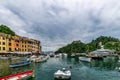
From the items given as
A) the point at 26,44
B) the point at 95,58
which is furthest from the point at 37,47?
the point at 95,58

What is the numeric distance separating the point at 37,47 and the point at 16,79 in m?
132

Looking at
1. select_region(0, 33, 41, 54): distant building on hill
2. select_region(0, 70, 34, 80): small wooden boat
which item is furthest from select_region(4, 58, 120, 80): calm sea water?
select_region(0, 33, 41, 54): distant building on hill

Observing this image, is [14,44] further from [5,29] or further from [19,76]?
[19,76]

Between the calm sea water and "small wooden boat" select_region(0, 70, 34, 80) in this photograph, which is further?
the calm sea water

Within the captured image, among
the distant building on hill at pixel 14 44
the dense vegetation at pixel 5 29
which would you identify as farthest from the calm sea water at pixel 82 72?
the dense vegetation at pixel 5 29

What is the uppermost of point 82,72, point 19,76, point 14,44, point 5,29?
point 5,29

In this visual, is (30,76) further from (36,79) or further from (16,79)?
(16,79)

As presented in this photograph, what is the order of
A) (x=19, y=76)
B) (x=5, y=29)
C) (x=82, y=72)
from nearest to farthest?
(x=19, y=76) → (x=82, y=72) → (x=5, y=29)

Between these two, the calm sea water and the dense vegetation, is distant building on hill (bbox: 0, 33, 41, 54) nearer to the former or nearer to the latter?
the dense vegetation

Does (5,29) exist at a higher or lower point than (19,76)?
higher

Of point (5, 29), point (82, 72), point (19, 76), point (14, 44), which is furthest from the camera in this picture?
point (14, 44)

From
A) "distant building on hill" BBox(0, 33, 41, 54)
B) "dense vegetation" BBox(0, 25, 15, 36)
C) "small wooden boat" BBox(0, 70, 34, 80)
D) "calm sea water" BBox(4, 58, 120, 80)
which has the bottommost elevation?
"calm sea water" BBox(4, 58, 120, 80)

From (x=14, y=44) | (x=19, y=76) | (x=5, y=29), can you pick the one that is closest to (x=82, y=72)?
(x=19, y=76)

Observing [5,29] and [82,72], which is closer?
[82,72]
